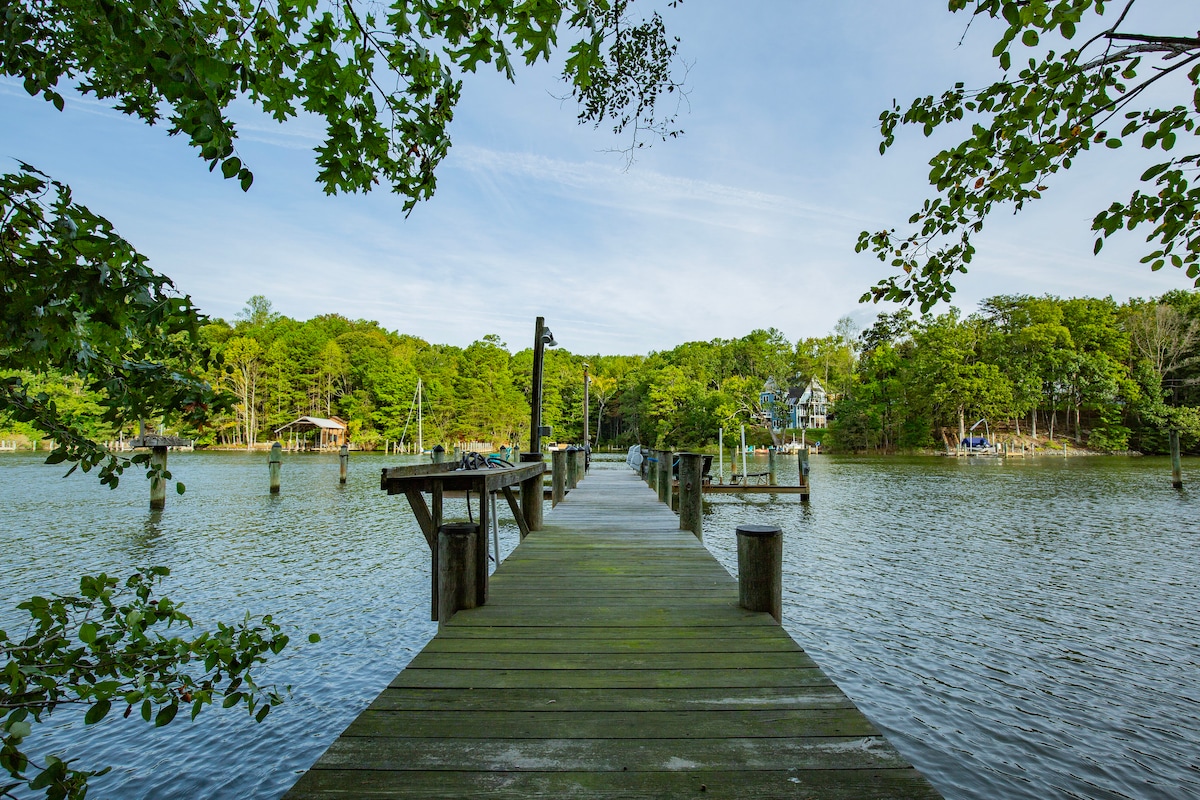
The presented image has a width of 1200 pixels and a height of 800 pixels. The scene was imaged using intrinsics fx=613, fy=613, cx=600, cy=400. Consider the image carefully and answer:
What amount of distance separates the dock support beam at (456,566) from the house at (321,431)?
197 ft

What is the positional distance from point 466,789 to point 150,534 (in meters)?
14.4

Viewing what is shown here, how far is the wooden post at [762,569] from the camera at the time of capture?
4168mm

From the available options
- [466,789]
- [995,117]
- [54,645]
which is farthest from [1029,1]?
[54,645]

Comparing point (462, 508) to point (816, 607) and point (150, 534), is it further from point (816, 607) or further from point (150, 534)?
point (816, 607)

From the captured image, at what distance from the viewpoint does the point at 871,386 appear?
64938mm

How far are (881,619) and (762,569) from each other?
14.7ft

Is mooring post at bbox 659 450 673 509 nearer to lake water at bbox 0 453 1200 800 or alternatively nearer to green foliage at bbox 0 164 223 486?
lake water at bbox 0 453 1200 800

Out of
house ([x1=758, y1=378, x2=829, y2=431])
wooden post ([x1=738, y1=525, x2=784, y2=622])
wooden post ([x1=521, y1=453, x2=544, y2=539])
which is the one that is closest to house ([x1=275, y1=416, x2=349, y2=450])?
house ([x1=758, y1=378, x2=829, y2=431])

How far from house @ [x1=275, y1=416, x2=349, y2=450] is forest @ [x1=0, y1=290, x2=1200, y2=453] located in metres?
1.34

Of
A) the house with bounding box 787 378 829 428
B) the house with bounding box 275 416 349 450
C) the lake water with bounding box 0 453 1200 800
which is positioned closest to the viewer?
the lake water with bounding box 0 453 1200 800

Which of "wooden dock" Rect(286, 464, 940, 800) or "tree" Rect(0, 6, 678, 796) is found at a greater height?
"tree" Rect(0, 6, 678, 796)

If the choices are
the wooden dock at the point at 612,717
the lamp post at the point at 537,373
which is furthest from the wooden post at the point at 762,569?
the lamp post at the point at 537,373

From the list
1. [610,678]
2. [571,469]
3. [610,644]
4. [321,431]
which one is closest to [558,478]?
[571,469]

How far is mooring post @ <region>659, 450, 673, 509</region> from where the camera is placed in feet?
35.3
